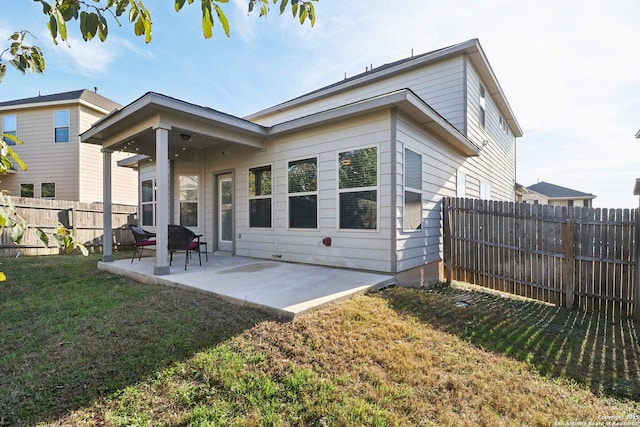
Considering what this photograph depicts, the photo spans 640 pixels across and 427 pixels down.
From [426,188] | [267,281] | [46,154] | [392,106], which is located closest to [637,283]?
[426,188]

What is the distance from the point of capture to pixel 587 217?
4.79 metres

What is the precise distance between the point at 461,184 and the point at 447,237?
2493 millimetres

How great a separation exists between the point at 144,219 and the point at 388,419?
32.8 feet

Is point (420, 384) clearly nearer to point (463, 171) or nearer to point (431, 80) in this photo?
point (463, 171)

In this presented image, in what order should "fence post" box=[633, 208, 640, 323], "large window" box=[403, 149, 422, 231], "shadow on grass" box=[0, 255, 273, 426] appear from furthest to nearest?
"large window" box=[403, 149, 422, 231], "fence post" box=[633, 208, 640, 323], "shadow on grass" box=[0, 255, 273, 426]

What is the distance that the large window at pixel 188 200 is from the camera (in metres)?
8.49

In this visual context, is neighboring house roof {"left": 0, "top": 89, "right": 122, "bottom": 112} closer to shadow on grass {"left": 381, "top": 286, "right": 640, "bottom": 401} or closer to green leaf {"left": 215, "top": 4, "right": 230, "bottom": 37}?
shadow on grass {"left": 381, "top": 286, "right": 640, "bottom": 401}

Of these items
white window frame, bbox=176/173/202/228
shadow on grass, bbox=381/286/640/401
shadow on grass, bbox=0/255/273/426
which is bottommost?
shadow on grass, bbox=381/286/640/401

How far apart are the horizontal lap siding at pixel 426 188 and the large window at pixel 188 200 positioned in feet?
18.8

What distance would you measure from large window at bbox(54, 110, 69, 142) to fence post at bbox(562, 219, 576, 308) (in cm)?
1655

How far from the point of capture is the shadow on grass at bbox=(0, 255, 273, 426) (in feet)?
7.19

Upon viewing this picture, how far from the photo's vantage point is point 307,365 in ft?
8.31

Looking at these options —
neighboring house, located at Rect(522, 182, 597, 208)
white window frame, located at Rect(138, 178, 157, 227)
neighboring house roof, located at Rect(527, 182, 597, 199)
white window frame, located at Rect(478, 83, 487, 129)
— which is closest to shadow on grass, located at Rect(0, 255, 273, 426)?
white window frame, located at Rect(138, 178, 157, 227)

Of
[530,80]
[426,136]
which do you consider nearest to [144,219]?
[426,136]
